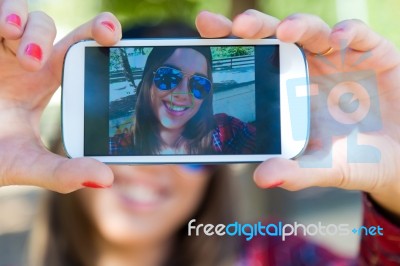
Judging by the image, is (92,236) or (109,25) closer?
(109,25)

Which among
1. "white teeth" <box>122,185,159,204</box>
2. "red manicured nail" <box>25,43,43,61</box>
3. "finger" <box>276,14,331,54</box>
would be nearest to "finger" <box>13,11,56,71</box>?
"red manicured nail" <box>25,43,43,61</box>

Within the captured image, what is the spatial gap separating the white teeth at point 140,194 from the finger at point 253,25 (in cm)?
37

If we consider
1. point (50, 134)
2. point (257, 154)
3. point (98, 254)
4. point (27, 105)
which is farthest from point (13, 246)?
point (257, 154)

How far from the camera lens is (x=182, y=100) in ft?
1.94

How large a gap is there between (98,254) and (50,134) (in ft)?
0.79

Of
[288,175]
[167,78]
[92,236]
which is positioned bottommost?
[92,236]

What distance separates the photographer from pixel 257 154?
581mm

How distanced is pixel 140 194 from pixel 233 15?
325 mm

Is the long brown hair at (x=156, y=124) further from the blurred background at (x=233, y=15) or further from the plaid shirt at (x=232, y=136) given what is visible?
the blurred background at (x=233, y=15)

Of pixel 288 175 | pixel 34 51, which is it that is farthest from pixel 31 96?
pixel 288 175

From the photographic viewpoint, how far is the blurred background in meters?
0.81

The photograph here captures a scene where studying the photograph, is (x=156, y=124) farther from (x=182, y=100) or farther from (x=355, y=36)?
(x=355, y=36)

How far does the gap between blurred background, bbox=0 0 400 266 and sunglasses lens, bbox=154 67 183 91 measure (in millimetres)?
152

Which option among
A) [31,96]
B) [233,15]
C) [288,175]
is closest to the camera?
[288,175]
